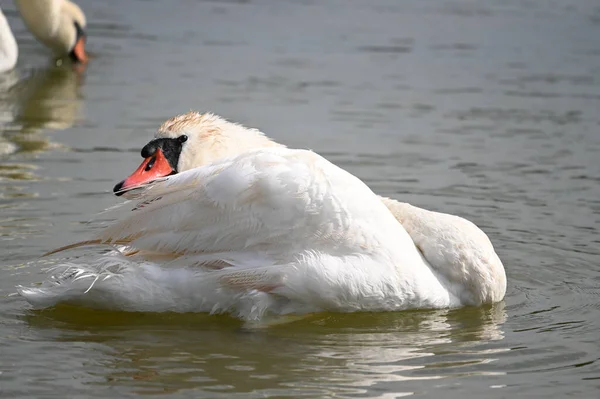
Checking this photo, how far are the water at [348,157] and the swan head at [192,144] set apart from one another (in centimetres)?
87

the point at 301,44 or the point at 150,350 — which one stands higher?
the point at 301,44

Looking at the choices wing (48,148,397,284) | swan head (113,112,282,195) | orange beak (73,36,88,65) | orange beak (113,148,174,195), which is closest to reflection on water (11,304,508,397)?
wing (48,148,397,284)

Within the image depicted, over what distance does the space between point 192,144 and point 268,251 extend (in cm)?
88

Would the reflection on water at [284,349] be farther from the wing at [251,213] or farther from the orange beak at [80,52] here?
the orange beak at [80,52]

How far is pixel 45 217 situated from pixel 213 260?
2.06 m

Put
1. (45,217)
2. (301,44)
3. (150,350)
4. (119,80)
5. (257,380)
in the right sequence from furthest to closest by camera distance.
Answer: (301,44)
(119,80)
(45,217)
(150,350)
(257,380)

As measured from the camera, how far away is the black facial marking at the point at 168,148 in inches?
246

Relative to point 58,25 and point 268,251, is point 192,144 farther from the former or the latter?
point 58,25

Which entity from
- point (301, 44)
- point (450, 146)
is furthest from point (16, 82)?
point (450, 146)

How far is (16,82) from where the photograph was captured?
501 inches

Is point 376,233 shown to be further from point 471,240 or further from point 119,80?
point 119,80

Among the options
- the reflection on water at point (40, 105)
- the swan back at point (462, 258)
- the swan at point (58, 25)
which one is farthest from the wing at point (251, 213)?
the swan at point (58, 25)

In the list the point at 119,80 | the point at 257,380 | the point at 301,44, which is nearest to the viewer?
the point at 257,380

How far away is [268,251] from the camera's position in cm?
566
